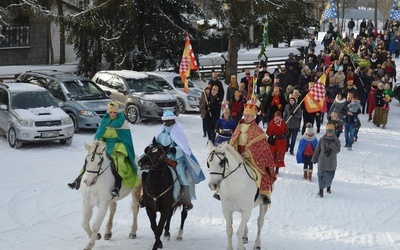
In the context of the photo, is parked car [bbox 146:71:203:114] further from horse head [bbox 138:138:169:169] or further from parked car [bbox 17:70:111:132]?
horse head [bbox 138:138:169:169]

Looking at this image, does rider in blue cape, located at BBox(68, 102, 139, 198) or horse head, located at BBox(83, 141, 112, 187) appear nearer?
horse head, located at BBox(83, 141, 112, 187)

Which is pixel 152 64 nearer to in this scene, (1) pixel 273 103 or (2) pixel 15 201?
(1) pixel 273 103

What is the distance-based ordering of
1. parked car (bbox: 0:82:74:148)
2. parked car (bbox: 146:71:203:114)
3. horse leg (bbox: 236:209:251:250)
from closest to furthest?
horse leg (bbox: 236:209:251:250) → parked car (bbox: 0:82:74:148) → parked car (bbox: 146:71:203:114)

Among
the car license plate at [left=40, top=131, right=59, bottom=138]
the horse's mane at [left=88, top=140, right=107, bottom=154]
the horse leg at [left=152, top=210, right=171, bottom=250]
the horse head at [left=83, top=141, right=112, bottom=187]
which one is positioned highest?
the horse's mane at [left=88, top=140, right=107, bottom=154]

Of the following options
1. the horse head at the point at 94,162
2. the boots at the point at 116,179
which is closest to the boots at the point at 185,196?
the boots at the point at 116,179

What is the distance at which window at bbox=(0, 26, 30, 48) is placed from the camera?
41969 mm

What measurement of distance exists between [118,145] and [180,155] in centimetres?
107

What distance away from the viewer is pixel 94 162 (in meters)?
11.1

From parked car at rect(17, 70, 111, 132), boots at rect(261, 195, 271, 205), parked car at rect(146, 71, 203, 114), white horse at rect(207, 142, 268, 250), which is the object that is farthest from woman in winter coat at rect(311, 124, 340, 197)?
parked car at rect(146, 71, 203, 114)

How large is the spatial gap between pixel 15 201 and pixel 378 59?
2487 centimetres

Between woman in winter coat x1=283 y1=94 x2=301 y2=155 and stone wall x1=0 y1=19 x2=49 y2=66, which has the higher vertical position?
stone wall x1=0 y1=19 x2=49 y2=66

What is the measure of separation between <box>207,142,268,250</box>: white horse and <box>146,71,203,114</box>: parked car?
15.7 meters

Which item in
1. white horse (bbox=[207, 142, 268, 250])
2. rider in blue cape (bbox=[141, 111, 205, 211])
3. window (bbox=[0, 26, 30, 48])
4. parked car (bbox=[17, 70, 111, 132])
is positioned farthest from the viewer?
window (bbox=[0, 26, 30, 48])

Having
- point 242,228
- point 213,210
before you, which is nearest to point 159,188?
point 242,228
